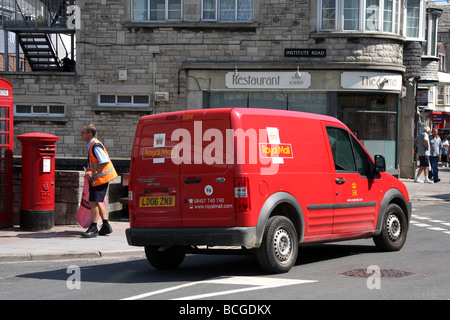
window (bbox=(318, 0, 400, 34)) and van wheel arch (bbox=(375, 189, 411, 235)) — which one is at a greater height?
window (bbox=(318, 0, 400, 34))

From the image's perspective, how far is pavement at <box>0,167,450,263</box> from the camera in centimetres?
1088

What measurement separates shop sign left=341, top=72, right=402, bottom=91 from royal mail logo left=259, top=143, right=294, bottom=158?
51.9 feet

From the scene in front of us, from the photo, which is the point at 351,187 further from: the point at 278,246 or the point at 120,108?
the point at 120,108

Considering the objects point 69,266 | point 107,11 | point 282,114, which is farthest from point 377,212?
point 107,11

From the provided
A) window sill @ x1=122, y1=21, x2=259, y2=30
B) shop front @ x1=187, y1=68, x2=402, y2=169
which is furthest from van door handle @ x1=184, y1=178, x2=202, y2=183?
window sill @ x1=122, y1=21, x2=259, y2=30

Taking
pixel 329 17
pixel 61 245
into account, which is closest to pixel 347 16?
pixel 329 17

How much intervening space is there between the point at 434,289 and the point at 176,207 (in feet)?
10.3

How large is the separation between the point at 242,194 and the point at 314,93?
55.1 ft

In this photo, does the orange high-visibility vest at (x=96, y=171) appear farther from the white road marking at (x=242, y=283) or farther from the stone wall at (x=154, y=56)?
the stone wall at (x=154, y=56)

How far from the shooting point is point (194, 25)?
25156mm

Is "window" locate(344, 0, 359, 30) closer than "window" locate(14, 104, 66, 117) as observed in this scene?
Yes

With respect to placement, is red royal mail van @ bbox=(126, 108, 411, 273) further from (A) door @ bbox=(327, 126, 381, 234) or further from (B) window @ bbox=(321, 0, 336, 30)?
(B) window @ bbox=(321, 0, 336, 30)

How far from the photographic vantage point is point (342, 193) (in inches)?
403

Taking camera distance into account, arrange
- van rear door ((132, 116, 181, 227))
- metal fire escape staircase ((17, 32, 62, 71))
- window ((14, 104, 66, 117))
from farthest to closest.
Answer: metal fire escape staircase ((17, 32, 62, 71)) < window ((14, 104, 66, 117)) < van rear door ((132, 116, 181, 227))
